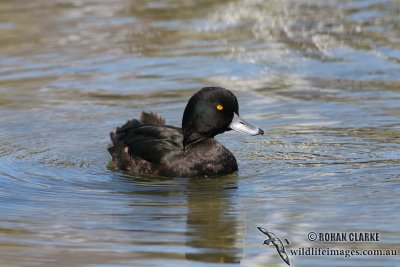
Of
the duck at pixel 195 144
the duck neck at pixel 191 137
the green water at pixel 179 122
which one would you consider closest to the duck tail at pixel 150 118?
the green water at pixel 179 122

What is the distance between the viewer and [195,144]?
959 cm

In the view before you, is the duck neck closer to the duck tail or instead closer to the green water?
the green water

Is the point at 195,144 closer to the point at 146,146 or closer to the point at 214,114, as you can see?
the point at 214,114

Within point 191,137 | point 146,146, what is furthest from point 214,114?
point 146,146

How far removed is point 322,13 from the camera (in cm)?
1830

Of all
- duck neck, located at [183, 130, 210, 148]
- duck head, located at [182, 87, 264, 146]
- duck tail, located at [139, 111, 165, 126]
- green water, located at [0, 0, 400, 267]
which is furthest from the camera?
duck tail, located at [139, 111, 165, 126]

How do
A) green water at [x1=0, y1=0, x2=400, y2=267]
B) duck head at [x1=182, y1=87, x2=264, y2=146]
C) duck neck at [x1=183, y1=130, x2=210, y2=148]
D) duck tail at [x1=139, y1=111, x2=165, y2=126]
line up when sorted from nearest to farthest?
1. green water at [x1=0, y1=0, x2=400, y2=267]
2. duck head at [x1=182, y1=87, x2=264, y2=146]
3. duck neck at [x1=183, y1=130, x2=210, y2=148]
4. duck tail at [x1=139, y1=111, x2=165, y2=126]

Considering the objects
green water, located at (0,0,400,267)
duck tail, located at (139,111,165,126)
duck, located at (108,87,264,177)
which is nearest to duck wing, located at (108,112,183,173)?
duck, located at (108,87,264,177)

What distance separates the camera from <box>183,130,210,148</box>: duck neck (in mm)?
9570

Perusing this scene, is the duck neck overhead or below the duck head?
below

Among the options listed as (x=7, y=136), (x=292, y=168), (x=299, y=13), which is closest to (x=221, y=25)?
(x=299, y=13)

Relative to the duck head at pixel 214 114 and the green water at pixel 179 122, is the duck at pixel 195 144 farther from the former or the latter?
the green water at pixel 179 122

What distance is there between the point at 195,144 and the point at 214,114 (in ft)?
1.35

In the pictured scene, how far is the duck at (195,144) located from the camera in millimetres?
9352
